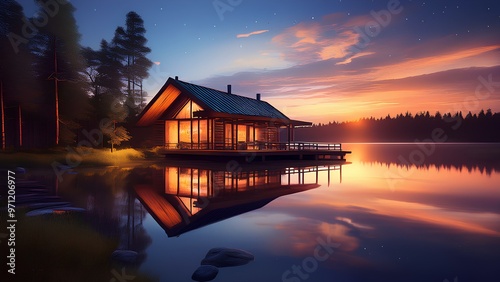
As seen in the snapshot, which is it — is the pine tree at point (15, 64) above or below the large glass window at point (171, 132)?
above

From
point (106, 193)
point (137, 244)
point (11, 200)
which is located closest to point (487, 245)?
point (137, 244)

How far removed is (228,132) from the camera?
29734mm

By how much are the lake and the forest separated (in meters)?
16.3

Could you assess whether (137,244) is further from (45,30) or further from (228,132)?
(45,30)

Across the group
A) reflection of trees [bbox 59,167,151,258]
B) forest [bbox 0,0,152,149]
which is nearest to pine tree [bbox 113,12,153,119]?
forest [bbox 0,0,152,149]

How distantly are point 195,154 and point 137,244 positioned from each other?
19835mm

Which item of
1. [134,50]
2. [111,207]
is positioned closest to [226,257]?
[111,207]

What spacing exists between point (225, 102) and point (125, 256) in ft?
77.7

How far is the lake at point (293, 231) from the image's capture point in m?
5.07

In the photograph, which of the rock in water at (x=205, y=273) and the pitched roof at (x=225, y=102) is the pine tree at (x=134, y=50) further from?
the rock in water at (x=205, y=273)

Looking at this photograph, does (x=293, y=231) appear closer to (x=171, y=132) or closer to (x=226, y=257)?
(x=226, y=257)

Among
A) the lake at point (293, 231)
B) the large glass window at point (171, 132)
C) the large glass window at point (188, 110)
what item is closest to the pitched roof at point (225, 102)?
the large glass window at point (188, 110)

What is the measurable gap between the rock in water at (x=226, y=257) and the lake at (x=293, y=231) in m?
0.14

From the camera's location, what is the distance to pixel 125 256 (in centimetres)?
543
